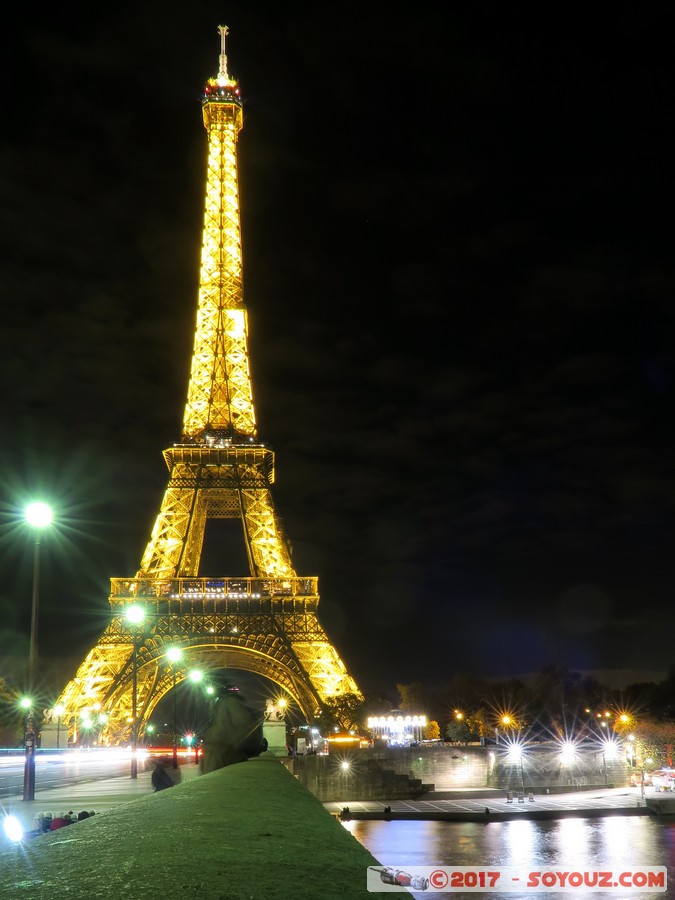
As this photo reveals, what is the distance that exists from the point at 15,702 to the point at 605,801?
50.3 meters

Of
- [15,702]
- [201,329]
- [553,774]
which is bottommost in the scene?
[553,774]

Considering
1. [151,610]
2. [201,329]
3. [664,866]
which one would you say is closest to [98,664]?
[151,610]

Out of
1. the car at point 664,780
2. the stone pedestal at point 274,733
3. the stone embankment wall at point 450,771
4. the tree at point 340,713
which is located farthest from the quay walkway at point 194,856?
the car at point 664,780

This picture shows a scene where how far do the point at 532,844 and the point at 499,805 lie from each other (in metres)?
18.4

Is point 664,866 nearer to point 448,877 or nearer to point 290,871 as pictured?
point 448,877

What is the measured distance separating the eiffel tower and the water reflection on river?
18.2 m

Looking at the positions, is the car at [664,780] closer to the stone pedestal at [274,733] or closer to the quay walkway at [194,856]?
the stone pedestal at [274,733]

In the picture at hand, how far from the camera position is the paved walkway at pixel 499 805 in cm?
5588

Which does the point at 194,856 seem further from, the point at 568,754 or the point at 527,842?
the point at 568,754

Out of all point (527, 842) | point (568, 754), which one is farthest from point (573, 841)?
point (568, 754)

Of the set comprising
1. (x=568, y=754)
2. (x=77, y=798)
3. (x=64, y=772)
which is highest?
(x=77, y=798)

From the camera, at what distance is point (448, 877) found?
32.6 m
